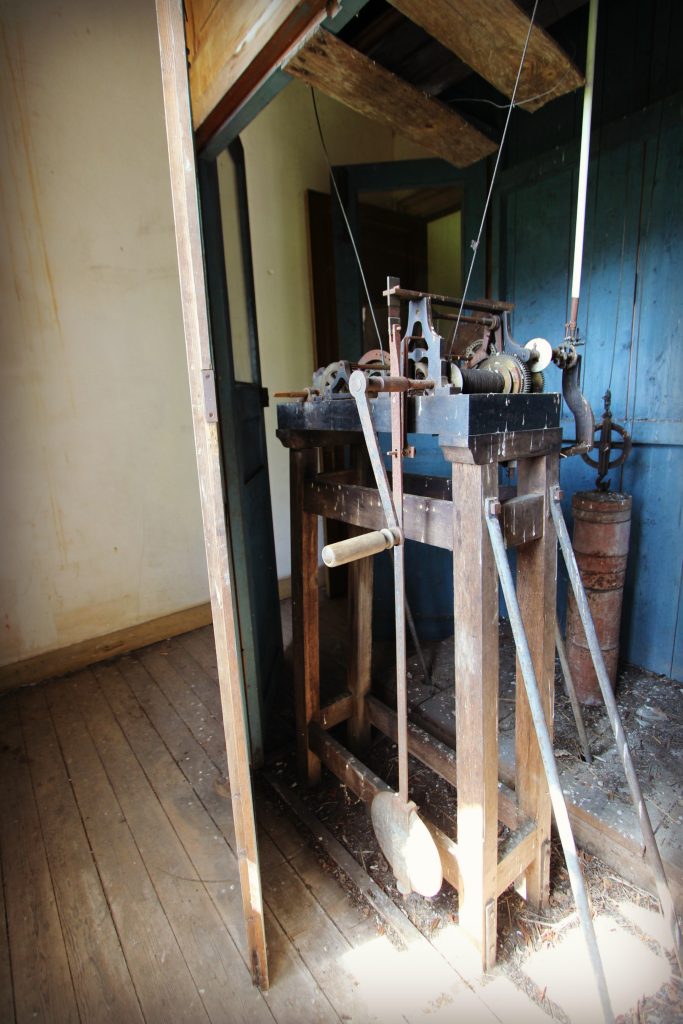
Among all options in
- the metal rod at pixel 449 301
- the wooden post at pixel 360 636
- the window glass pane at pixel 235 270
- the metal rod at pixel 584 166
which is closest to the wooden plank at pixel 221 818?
the wooden post at pixel 360 636

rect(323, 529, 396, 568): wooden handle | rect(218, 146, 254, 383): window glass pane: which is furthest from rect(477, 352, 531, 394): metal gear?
rect(218, 146, 254, 383): window glass pane

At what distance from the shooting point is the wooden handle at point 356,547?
0.90 metres

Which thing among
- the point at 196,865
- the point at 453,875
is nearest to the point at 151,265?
the point at 196,865

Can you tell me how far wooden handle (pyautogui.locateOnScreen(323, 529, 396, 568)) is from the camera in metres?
0.90

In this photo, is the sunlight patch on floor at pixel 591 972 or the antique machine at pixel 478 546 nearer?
the antique machine at pixel 478 546

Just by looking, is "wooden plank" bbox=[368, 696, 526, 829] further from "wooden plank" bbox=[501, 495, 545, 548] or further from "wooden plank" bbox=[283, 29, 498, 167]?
"wooden plank" bbox=[283, 29, 498, 167]

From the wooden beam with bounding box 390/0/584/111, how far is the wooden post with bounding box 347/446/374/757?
1073 millimetres

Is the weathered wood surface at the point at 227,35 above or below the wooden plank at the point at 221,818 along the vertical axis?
above

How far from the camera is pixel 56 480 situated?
236cm

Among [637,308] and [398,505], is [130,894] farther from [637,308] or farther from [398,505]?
[637,308]

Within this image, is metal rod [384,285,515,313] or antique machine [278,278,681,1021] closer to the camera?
antique machine [278,278,681,1021]

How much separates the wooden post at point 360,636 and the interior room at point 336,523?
0.04 ft

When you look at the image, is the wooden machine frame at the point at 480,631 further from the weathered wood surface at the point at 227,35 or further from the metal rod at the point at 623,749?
the weathered wood surface at the point at 227,35

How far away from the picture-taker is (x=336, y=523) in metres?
3.01
